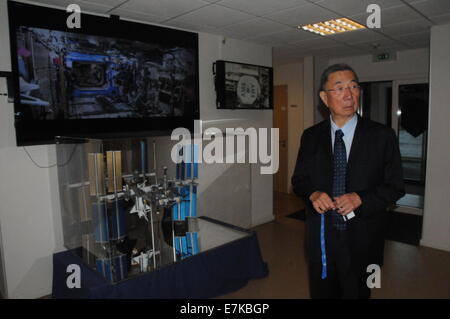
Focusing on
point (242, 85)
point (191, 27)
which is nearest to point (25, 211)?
point (191, 27)

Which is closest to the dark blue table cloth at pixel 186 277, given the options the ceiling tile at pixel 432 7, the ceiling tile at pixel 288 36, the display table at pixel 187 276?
the display table at pixel 187 276

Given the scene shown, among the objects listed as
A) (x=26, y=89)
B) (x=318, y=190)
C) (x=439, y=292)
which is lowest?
(x=439, y=292)

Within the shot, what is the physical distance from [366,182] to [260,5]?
2.12m

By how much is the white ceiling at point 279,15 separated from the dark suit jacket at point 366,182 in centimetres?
185

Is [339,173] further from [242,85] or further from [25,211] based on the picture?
[242,85]

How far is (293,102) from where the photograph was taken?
670 cm

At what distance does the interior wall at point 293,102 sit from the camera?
655 cm

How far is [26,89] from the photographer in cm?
276

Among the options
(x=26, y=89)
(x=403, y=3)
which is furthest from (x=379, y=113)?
(x=26, y=89)

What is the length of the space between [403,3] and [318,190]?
7.89ft

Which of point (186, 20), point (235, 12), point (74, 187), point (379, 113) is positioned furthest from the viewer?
point (379, 113)

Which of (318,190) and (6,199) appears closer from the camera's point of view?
(318,190)

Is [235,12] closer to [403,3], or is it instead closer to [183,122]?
[183,122]

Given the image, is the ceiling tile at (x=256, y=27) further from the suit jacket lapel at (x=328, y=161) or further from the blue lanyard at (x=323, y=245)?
the blue lanyard at (x=323, y=245)
